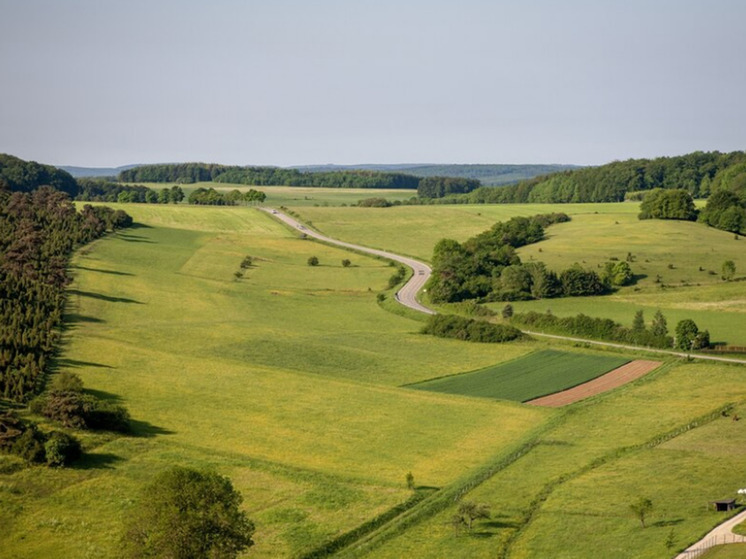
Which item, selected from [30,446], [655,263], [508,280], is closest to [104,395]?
[30,446]

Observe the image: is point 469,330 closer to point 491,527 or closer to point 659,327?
point 659,327

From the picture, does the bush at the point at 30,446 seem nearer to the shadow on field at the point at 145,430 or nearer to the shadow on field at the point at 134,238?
the shadow on field at the point at 145,430

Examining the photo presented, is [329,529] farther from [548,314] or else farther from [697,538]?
[548,314]

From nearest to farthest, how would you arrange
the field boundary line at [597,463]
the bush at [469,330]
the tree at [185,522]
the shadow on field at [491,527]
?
the tree at [185,522] → the shadow on field at [491,527] → the field boundary line at [597,463] → the bush at [469,330]

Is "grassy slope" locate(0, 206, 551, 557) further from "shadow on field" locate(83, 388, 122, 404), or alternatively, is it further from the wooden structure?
the wooden structure

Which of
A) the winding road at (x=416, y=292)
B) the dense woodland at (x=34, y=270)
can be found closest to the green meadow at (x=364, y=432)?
the dense woodland at (x=34, y=270)

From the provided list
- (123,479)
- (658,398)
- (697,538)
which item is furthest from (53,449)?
(658,398)

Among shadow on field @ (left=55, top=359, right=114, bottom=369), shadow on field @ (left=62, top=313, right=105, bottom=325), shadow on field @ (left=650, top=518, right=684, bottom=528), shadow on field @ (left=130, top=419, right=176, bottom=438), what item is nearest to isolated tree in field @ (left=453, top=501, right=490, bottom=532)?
shadow on field @ (left=650, top=518, right=684, bottom=528)
